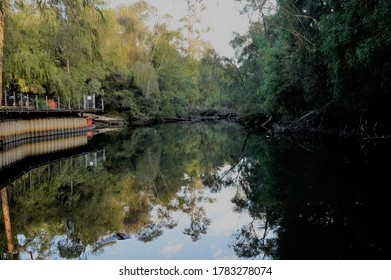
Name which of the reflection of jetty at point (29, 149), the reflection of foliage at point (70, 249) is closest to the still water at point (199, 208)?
the reflection of foliage at point (70, 249)

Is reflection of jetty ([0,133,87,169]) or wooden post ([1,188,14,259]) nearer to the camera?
wooden post ([1,188,14,259])

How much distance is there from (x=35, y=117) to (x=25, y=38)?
188 inches

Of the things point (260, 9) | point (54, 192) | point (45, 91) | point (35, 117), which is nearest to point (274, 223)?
point (260, 9)

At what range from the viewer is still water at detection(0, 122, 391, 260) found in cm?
685

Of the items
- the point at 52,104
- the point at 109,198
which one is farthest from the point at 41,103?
the point at 109,198

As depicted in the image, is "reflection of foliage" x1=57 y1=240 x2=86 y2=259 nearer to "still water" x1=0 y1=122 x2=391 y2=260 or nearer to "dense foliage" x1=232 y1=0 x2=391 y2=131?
"still water" x1=0 y1=122 x2=391 y2=260

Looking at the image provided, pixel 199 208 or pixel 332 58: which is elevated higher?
pixel 332 58

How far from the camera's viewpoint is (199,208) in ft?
32.4

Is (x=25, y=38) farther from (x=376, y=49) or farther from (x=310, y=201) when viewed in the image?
(x=310, y=201)

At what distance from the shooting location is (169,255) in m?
6.73

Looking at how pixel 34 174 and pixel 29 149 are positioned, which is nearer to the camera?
pixel 34 174

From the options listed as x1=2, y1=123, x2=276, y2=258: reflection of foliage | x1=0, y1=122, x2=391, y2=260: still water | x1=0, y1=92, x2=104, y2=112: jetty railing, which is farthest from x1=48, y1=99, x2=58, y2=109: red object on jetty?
x1=2, y1=123, x2=276, y2=258: reflection of foliage

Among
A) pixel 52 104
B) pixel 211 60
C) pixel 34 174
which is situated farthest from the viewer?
pixel 211 60

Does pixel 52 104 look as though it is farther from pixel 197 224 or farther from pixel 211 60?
pixel 197 224
